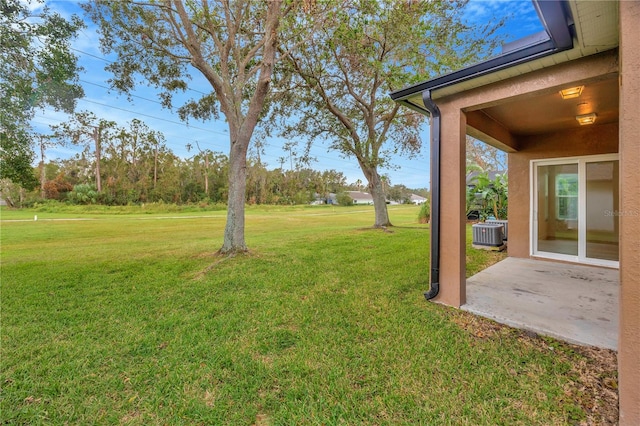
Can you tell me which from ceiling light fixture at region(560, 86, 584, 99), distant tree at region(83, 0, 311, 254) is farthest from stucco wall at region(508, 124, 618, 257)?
distant tree at region(83, 0, 311, 254)

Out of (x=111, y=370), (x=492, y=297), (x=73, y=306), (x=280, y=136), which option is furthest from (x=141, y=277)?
(x=280, y=136)

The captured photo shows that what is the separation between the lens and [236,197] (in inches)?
287

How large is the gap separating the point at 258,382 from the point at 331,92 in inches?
492

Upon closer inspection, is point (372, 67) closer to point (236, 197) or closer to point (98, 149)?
point (236, 197)

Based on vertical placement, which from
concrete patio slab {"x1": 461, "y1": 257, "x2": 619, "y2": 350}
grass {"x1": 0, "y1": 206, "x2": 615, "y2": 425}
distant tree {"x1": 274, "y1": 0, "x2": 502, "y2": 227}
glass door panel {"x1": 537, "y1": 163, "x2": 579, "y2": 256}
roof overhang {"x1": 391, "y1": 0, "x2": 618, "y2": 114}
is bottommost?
grass {"x1": 0, "y1": 206, "x2": 615, "y2": 425}

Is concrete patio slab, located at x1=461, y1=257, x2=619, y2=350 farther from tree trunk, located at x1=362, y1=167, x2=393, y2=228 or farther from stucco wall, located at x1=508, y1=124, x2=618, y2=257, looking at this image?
tree trunk, located at x1=362, y1=167, x2=393, y2=228

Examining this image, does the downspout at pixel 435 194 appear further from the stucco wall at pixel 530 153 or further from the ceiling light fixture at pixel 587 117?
the stucco wall at pixel 530 153

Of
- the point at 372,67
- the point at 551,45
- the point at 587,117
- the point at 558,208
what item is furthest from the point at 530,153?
the point at 372,67

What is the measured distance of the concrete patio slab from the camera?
311 centimetres

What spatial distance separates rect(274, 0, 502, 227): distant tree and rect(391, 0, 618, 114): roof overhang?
487 centimetres

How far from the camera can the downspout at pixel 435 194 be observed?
3.95m

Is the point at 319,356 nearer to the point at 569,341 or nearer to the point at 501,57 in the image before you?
the point at 569,341

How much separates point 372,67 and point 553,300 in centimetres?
937

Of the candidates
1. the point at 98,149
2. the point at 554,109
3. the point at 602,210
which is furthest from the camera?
the point at 98,149
